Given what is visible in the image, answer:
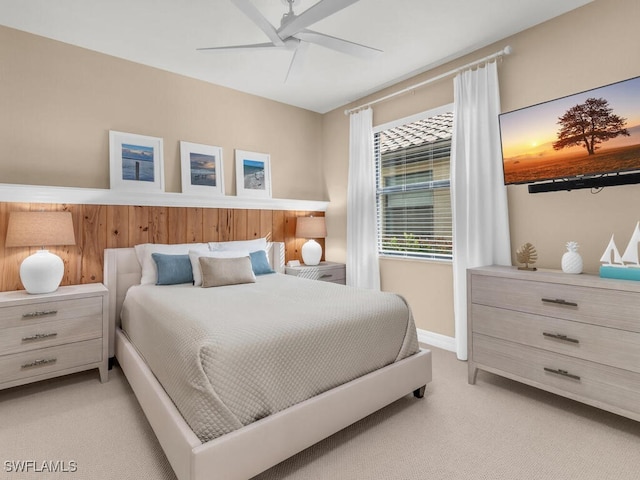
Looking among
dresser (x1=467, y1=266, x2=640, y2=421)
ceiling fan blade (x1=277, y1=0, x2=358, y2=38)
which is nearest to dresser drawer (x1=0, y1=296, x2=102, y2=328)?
ceiling fan blade (x1=277, y1=0, x2=358, y2=38)

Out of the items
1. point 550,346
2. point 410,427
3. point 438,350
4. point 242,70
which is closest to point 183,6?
point 242,70

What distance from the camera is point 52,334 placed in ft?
7.91

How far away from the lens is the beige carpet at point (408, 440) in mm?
1621

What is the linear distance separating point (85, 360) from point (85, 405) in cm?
41

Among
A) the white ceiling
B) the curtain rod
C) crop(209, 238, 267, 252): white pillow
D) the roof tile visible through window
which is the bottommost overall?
crop(209, 238, 267, 252): white pillow

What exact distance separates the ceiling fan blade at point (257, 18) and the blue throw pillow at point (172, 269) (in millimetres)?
1932

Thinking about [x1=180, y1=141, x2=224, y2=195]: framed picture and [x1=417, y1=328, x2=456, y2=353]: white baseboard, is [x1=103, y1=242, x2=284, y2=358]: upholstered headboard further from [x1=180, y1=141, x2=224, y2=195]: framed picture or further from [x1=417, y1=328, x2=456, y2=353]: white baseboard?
[x1=417, y1=328, x2=456, y2=353]: white baseboard

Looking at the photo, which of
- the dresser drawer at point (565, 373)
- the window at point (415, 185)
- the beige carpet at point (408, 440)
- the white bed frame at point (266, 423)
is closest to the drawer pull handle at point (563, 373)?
the dresser drawer at point (565, 373)

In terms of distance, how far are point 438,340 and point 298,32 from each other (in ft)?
9.69

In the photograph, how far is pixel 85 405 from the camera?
2.25 metres

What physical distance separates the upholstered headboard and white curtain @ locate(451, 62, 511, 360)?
296 centimetres

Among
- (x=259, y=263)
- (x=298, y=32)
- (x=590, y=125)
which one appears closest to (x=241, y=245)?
(x=259, y=263)

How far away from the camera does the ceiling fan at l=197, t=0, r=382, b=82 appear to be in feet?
6.22

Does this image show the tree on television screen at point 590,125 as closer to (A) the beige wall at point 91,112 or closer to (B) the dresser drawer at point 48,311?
(A) the beige wall at point 91,112
